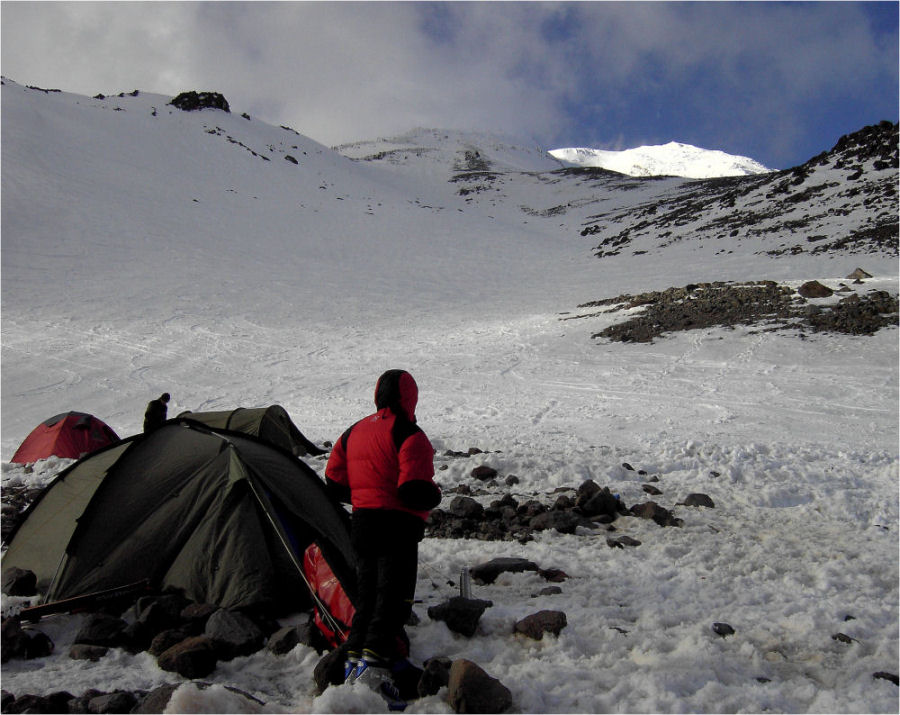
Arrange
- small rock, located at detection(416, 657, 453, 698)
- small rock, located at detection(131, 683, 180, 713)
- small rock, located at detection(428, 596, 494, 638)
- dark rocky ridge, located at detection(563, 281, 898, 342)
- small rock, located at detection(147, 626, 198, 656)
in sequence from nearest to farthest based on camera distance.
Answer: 1. small rock, located at detection(131, 683, 180, 713)
2. small rock, located at detection(416, 657, 453, 698)
3. small rock, located at detection(147, 626, 198, 656)
4. small rock, located at detection(428, 596, 494, 638)
5. dark rocky ridge, located at detection(563, 281, 898, 342)

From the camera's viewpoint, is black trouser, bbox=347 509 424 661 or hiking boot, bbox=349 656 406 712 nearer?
hiking boot, bbox=349 656 406 712

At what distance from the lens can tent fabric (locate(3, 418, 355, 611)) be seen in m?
4.60

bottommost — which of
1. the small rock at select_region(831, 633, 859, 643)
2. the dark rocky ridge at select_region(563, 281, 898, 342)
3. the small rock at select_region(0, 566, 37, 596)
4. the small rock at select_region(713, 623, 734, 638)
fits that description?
the small rock at select_region(831, 633, 859, 643)

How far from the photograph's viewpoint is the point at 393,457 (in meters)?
3.77

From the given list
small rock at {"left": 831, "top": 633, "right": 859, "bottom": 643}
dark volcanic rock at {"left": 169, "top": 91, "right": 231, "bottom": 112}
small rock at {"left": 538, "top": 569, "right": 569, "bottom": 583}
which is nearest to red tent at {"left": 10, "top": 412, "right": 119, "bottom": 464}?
small rock at {"left": 538, "top": 569, "right": 569, "bottom": 583}

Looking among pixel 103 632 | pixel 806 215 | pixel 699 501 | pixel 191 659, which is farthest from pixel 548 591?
pixel 806 215

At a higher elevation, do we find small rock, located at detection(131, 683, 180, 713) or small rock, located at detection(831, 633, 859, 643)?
small rock, located at detection(131, 683, 180, 713)

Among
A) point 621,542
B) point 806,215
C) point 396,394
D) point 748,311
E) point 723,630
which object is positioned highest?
point 806,215

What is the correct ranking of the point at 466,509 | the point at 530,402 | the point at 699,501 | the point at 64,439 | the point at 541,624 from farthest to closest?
the point at 530,402
the point at 64,439
the point at 699,501
the point at 466,509
the point at 541,624

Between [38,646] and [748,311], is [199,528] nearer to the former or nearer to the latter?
[38,646]

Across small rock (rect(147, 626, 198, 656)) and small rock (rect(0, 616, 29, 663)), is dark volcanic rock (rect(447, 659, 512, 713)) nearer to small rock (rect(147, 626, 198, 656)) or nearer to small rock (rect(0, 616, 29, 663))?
small rock (rect(147, 626, 198, 656))

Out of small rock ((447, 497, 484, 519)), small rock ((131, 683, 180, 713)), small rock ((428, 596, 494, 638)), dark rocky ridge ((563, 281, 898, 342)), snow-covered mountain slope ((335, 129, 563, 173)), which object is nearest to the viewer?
small rock ((131, 683, 180, 713))

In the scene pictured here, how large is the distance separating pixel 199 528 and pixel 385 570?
1973 mm

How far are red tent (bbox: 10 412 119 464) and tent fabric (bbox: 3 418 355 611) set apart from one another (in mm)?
4978
